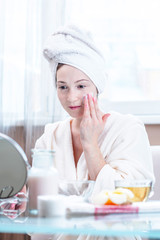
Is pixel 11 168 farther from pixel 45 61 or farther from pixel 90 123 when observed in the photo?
pixel 45 61

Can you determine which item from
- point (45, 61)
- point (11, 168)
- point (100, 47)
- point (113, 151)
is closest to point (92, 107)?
point (113, 151)

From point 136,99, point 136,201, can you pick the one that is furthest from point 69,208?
point 136,99

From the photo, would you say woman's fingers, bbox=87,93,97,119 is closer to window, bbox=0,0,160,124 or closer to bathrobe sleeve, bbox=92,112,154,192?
bathrobe sleeve, bbox=92,112,154,192

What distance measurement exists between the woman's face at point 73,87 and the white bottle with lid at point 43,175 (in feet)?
2.43

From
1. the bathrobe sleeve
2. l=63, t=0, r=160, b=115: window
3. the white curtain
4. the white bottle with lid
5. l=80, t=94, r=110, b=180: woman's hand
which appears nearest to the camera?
the white bottle with lid

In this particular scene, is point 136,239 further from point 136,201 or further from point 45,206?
point 45,206

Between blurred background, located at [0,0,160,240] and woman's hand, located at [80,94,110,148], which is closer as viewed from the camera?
woman's hand, located at [80,94,110,148]

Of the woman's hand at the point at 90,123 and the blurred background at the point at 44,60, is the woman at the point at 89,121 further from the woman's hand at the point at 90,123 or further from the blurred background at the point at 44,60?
the blurred background at the point at 44,60

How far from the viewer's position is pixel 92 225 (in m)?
1.06

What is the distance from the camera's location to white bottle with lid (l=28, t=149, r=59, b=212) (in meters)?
1.22

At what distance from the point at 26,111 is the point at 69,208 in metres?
1.62

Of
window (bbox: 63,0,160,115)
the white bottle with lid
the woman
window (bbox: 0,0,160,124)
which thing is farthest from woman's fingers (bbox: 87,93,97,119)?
window (bbox: 63,0,160,115)

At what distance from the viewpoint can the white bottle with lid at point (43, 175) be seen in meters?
1.22

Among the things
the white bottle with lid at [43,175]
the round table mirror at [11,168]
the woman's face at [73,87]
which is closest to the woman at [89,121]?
the woman's face at [73,87]
